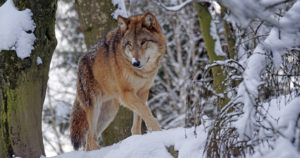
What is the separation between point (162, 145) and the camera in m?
4.97

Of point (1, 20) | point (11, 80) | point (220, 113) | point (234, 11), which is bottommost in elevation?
point (220, 113)

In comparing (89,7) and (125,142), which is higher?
(89,7)

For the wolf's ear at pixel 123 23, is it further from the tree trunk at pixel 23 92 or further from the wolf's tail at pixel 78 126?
the wolf's tail at pixel 78 126

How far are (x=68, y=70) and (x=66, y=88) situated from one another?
0.98 metres

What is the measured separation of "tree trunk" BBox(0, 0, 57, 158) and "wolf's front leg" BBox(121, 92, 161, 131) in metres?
1.24

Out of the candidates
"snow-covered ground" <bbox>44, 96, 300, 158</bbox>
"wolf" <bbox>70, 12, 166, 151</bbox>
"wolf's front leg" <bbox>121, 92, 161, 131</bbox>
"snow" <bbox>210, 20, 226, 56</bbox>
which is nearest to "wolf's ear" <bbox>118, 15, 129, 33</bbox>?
"wolf" <bbox>70, 12, 166, 151</bbox>

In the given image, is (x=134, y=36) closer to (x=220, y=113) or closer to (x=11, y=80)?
(x=11, y=80)

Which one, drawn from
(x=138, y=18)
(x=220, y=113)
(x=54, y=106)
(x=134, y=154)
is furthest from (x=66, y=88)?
(x=220, y=113)

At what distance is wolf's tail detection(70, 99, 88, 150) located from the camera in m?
6.85

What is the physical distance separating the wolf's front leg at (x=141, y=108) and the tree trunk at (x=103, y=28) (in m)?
1.18

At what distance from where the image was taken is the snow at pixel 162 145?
4.50 m

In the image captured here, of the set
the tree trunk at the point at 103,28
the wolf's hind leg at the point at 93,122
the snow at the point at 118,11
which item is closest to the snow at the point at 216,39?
the snow at the point at 118,11

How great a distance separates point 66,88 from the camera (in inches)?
749

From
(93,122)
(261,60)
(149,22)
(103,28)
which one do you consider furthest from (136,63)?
(261,60)
